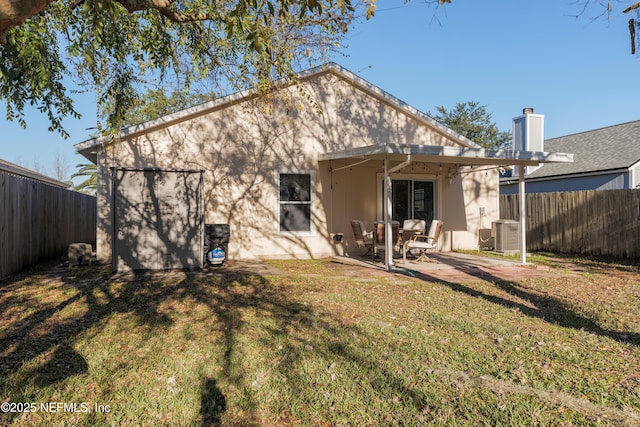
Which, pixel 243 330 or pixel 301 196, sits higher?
pixel 301 196

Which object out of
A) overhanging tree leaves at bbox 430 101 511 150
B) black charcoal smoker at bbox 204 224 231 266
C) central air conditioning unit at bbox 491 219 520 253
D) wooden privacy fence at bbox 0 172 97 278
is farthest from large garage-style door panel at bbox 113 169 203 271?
overhanging tree leaves at bbox 430 101 511 150

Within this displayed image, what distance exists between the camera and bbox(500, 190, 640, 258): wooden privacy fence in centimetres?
1027

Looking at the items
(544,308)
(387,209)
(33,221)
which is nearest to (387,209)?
(387,209)

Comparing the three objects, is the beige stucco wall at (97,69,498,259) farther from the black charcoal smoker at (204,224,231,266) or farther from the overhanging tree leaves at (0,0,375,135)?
the overhanging tree leaves at (0,0,375,135)

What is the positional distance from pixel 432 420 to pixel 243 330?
2.36 metres

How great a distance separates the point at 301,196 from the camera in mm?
10602

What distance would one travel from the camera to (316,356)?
364 cm

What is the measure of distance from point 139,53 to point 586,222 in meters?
12.3

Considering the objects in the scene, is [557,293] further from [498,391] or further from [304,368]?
[304,368]

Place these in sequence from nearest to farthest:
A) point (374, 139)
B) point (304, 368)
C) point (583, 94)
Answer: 1. point (304, 368)
2. point (374, 139)
3. point (583, 94)

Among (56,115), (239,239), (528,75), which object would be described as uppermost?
(528,75)

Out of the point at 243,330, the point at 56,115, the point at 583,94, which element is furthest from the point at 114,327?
the point at 583,94

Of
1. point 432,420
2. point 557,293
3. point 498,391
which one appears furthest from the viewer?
point 557,293

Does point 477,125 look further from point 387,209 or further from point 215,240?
point 215,240
